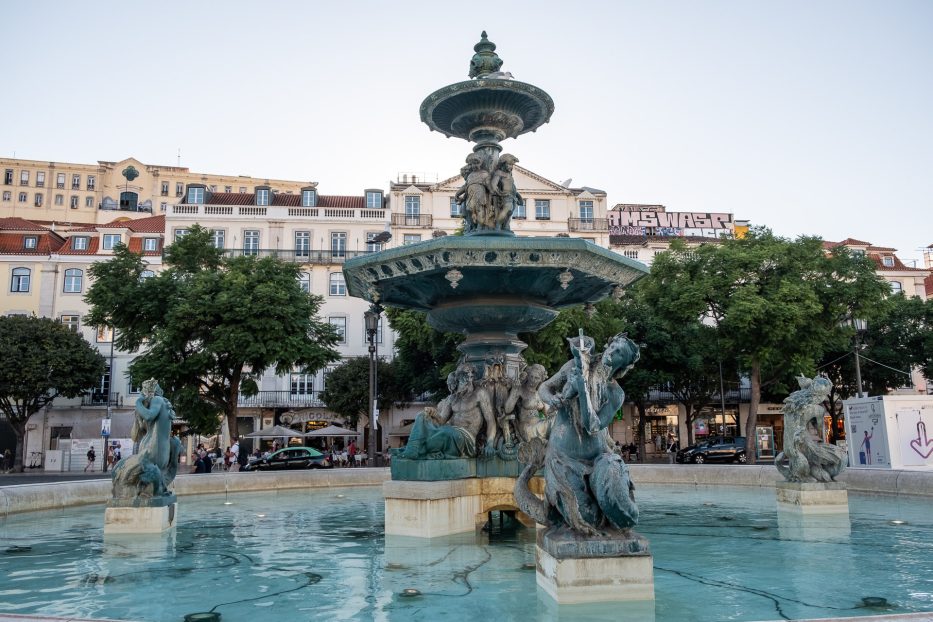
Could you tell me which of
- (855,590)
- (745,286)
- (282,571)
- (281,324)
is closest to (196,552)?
(282,571)

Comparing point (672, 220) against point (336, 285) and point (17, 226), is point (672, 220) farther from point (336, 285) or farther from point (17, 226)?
point (17, 226)

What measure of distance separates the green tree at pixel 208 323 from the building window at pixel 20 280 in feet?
69.0

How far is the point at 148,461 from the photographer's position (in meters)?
8.70

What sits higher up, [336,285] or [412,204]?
[412,204]

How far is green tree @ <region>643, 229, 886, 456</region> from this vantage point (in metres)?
28.2

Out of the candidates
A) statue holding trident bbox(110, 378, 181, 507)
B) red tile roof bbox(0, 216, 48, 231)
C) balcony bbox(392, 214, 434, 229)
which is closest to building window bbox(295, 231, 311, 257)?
balcony bbox(392, 214, 434, 229)

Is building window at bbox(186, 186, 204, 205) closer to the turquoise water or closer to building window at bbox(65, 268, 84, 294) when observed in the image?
building window at bbox(65, 268, 84, 294)

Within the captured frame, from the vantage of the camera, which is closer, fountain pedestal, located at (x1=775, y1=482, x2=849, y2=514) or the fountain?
the fountain

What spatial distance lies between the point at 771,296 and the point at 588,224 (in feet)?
66.1

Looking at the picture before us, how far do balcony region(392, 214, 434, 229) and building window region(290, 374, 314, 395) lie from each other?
11.0 meters

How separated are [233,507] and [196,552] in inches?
199

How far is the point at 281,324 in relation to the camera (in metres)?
27.4

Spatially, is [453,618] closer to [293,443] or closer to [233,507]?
[233,507]

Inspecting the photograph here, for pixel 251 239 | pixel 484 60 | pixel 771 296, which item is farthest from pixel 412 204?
pixel 484 60
